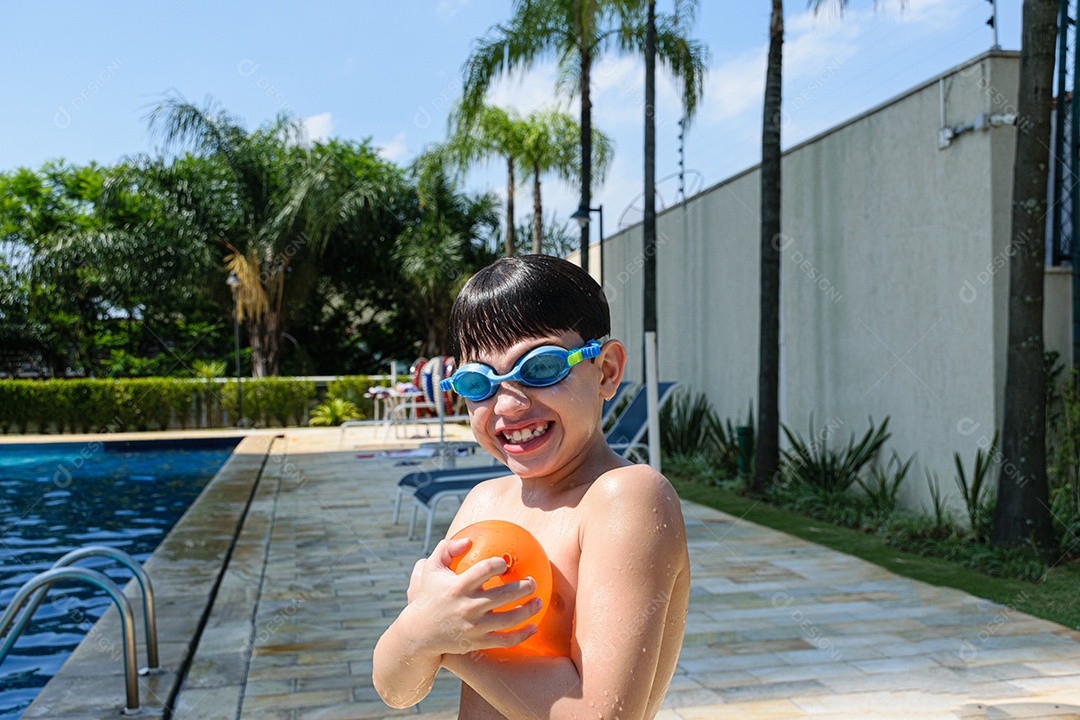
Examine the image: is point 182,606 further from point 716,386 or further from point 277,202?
point 277,202

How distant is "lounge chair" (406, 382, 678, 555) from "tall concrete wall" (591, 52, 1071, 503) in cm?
169

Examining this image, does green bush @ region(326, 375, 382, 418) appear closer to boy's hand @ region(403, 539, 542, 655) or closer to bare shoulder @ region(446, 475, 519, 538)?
bare shoulder @ region(446, 475, 519, 538)

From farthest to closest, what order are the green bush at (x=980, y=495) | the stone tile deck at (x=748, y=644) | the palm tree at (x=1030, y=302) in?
the green bush at (x=980, y=495), the palm tree at (x=1030, y=302), the stone tile deck at (x=748, y=644)

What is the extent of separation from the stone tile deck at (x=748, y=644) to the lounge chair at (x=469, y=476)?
1.25ft

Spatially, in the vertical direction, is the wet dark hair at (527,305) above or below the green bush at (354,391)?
above

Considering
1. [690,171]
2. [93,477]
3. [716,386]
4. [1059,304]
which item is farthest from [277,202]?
[1059,304]

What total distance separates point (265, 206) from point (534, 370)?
81.3 ft

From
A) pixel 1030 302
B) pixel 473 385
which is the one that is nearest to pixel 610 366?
pixel 473 385

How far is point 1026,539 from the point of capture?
5.51 m

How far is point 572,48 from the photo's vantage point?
13750 millimetres

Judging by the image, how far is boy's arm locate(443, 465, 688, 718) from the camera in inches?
38.9

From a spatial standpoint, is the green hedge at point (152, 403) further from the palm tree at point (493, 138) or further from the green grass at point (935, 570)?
the green grass at point (935, 570)

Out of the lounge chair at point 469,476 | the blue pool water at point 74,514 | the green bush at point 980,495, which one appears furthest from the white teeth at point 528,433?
the green bush at point 980,495

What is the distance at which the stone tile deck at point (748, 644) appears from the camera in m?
3.54
